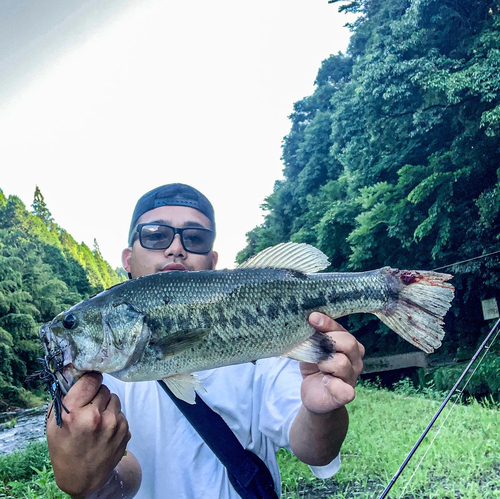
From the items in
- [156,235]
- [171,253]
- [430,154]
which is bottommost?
Answer: [171,253]

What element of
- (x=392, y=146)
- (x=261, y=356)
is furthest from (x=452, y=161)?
(x=261, y=356)

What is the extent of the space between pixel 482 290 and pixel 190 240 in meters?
10.7

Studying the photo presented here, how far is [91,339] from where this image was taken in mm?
1416

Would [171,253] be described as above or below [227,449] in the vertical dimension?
above

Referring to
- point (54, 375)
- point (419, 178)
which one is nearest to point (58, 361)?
point (54, 375)

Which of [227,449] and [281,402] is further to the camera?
[281,402]

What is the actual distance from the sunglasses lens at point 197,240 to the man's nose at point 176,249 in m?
0.03

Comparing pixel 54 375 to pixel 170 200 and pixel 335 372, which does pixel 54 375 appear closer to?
pixel 335 372

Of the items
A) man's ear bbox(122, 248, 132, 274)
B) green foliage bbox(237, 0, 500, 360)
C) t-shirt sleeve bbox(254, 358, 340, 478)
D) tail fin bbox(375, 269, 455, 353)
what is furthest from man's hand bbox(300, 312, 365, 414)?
green foliage bbox(237, 0, 500, 360)

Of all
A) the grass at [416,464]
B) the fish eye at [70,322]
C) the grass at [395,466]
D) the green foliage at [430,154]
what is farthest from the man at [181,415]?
the green foliage at [430,154]

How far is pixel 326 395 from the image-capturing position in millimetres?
1621

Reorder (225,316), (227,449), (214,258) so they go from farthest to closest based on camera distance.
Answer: (214,258), (227,449), (225,316)

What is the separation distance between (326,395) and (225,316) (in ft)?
1.66

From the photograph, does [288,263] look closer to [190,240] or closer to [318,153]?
[190,240]
